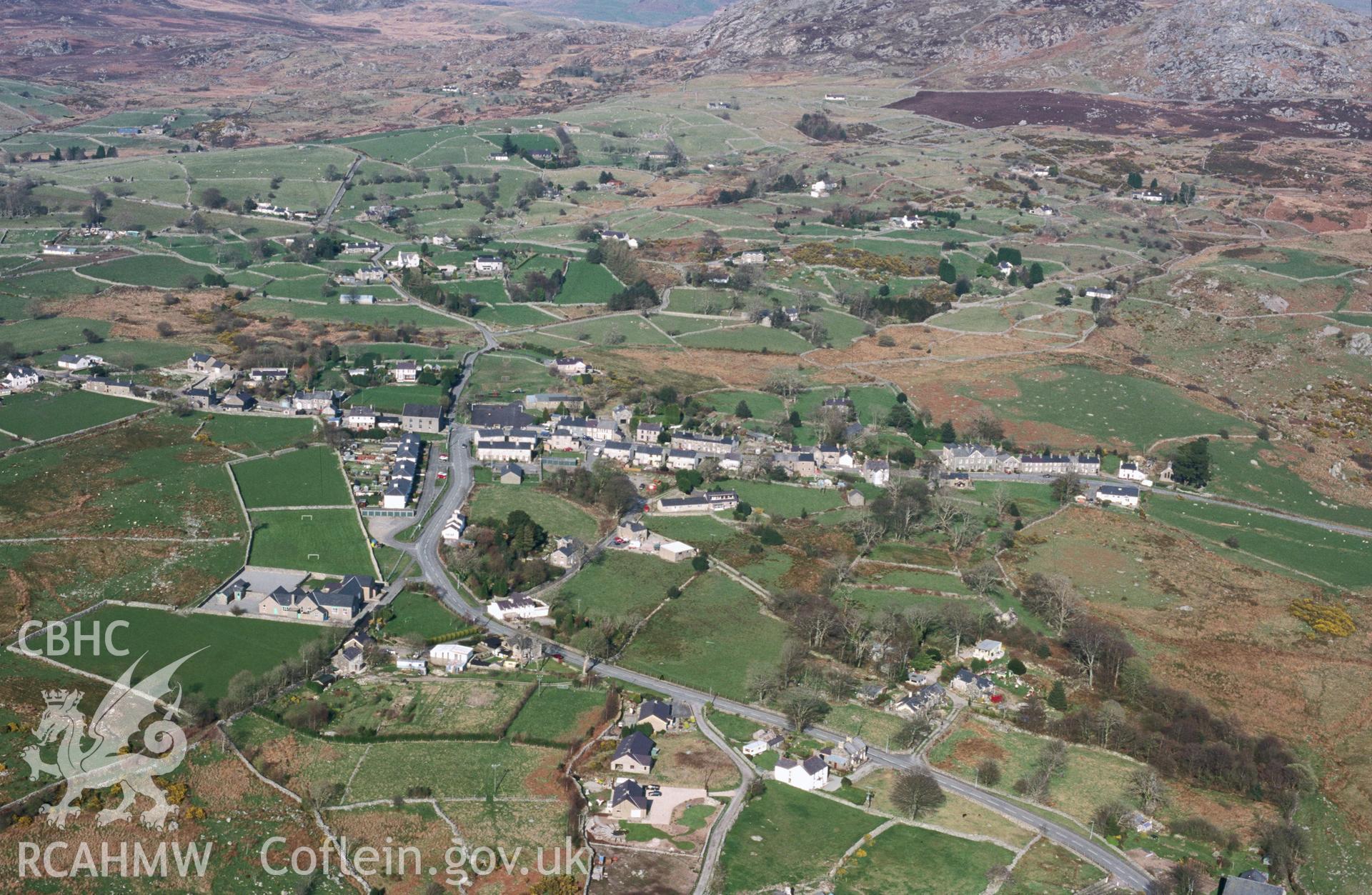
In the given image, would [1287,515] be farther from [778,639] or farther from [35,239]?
[35,239]

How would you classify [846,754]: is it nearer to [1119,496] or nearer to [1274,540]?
[1119,496]

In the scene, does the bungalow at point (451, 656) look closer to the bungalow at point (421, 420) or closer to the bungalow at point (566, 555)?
the bungalow at point (566, 555)

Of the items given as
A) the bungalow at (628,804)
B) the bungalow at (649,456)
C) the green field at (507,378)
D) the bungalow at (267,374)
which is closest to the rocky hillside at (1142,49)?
the green field at (507,378)

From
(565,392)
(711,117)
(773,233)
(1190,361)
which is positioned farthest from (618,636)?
(711,117)

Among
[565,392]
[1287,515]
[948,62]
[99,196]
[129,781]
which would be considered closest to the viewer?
[129,781]

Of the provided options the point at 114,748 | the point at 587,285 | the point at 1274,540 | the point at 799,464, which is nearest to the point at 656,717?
the point at 114,748

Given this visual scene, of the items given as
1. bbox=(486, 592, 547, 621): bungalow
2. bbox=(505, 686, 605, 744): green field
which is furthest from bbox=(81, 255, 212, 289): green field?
bbox=(505, 686, 605, 744): green field

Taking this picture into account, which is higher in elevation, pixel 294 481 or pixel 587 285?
pixel 294 481
